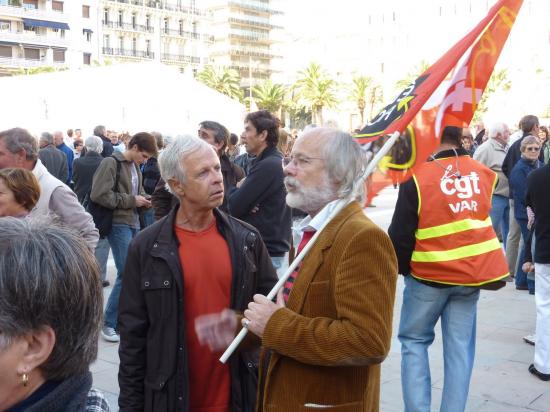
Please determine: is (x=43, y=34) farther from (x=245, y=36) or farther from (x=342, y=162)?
(x=342, y=162)

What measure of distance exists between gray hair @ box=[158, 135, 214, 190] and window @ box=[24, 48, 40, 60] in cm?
7547

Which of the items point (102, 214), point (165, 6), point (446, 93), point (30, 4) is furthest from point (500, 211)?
point (165, 6)

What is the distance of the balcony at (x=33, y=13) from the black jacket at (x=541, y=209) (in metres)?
72.7

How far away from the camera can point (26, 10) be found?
71.6 metres

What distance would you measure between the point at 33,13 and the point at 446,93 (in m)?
76.0

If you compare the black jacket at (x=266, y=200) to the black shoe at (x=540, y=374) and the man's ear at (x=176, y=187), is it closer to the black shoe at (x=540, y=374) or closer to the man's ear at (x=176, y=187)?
the man's ear at (x=176, y=187)

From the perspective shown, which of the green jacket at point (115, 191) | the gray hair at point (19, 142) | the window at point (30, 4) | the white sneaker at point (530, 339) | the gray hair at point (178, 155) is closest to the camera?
the gray hair at point (178, 155)

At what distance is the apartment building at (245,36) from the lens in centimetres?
10888

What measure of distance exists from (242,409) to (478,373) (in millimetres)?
3129

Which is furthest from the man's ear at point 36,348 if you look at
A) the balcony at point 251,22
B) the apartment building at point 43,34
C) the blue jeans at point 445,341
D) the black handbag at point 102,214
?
the balcony at point 251,22

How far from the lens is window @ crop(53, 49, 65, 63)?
2942 inches

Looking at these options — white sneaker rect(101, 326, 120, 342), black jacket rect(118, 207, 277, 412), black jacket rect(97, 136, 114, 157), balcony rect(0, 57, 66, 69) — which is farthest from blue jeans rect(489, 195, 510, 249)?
balcony rect(0, 57, 66, 69)

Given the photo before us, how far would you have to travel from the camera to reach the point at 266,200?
498 cm

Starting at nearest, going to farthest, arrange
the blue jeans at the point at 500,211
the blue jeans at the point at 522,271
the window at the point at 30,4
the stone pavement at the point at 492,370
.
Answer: the stone pavement at the point at 492,370
the blue jeans at the point at 522,271
the blue jeans at the point at 500,211
the window at the point at 30,4
